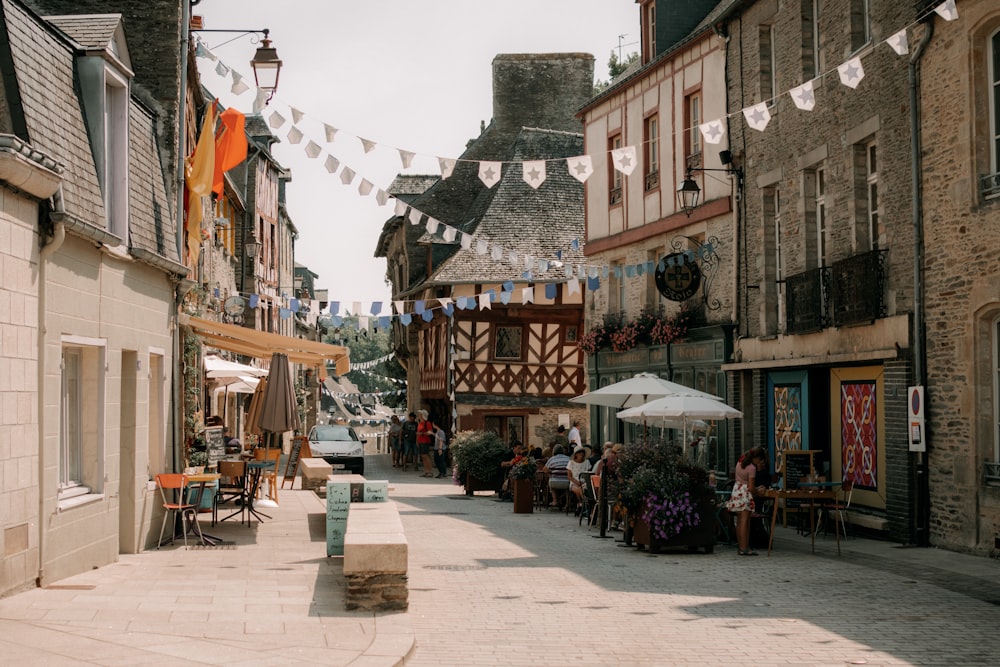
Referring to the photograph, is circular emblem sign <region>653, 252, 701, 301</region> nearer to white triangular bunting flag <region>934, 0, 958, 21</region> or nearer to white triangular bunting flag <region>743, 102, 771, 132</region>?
white triangular bunting flag <region>743, 102, 771, 132</region>

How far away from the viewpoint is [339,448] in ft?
106

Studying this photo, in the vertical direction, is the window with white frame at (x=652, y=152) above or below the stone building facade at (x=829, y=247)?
above

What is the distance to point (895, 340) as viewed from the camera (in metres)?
15.6

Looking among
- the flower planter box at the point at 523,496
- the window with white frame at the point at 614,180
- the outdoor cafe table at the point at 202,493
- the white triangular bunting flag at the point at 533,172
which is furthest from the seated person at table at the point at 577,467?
the window with white frame at the point at 614,180

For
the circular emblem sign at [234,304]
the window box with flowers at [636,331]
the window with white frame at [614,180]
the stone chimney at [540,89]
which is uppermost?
the stone chimney at [540,89]

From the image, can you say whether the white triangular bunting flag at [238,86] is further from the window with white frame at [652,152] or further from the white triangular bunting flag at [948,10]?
the window with white frame at [652,152]

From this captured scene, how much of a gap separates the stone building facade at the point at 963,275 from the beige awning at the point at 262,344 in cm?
825

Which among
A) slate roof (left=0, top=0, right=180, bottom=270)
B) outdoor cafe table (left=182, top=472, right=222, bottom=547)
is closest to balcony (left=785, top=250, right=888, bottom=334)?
outdoor cafe table (left=182, top=472, right=222, bottom=547)

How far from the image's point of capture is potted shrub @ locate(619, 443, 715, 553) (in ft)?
47.4

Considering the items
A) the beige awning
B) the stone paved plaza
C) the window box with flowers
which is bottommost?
the stone paved plaza

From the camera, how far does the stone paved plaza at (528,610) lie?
7988 mm

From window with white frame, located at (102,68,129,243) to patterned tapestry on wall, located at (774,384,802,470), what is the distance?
1023 cm

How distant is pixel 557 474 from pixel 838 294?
21.3ft

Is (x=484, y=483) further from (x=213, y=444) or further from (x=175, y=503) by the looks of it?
A: (x=175, y=503)
